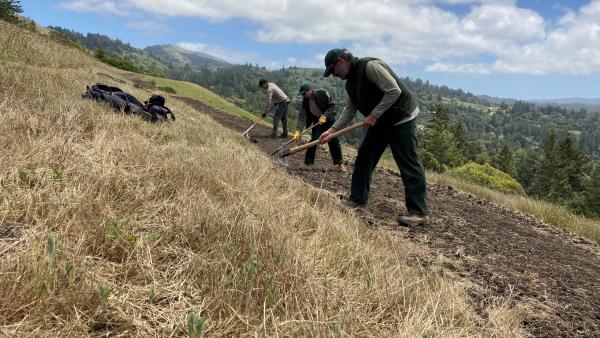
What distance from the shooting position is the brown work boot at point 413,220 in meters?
5.24

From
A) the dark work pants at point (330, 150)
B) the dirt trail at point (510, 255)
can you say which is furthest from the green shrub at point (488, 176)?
the dirt trail at point (510, 255)

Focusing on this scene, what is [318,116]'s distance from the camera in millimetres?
10406

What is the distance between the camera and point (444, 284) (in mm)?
2887

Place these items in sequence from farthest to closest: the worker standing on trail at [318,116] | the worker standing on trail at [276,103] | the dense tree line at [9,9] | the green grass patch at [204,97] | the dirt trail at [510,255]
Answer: the dense tree line at [9,9] < the green grass patch at [204,97] < the worker standing on trail at [276,103] < the worker standing on trail at [318,116] < the dirt trail at [510,255]

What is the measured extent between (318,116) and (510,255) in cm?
638

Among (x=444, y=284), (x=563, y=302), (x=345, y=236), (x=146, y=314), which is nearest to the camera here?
(x=146, y=314)

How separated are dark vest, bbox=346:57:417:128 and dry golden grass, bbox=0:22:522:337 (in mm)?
2016

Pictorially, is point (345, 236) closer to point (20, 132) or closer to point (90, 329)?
point (90, 329)

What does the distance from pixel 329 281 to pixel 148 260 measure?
1.00m

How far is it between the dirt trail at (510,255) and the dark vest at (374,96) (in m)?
1.25

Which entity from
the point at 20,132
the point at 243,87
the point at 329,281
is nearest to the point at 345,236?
the point at 329,281

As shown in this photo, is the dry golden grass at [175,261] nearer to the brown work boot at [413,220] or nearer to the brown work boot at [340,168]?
the brown work boot at [413,220]

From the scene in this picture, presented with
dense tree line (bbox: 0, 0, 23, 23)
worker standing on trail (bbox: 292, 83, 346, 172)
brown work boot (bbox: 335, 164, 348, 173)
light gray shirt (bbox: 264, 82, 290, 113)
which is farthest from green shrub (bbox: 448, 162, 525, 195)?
dense tree line (bbox: 0, 0, 23, 23)

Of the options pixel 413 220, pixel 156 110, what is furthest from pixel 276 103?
pixel 413 220
